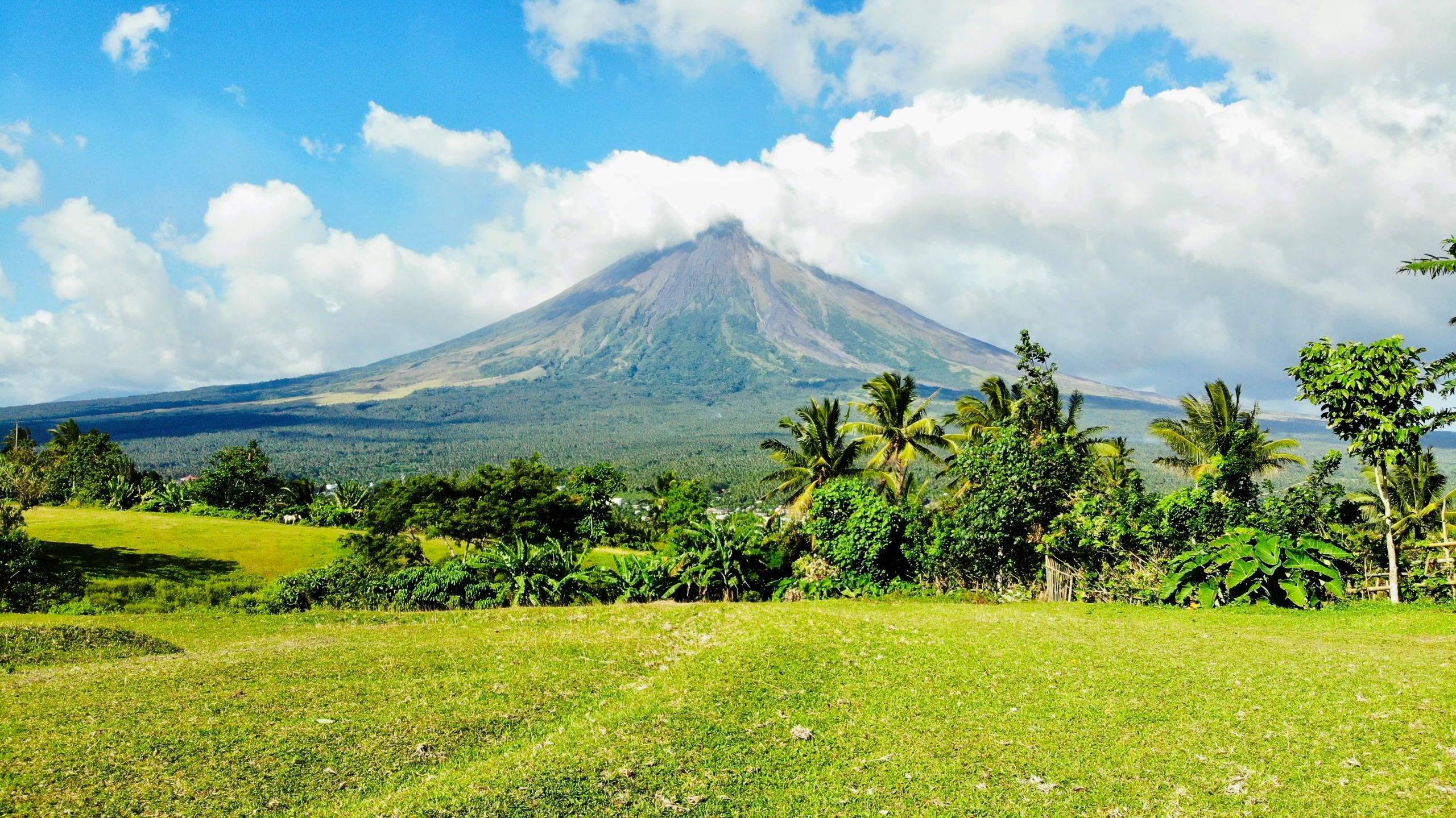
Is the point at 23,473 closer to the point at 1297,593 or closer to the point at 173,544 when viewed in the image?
the point at 173,544

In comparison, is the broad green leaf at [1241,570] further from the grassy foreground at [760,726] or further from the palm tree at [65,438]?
the palm tree at [65,438]

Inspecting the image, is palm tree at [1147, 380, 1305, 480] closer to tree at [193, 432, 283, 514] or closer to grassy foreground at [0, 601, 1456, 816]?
grassy foreground at [0, 601, 1456, 816]

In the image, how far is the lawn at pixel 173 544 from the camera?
25.0m

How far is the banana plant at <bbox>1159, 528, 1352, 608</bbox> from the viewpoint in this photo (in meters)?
13.2

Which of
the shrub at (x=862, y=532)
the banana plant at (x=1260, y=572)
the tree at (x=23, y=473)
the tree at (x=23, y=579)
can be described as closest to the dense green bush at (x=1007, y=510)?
the shrub at (x=862, y=532)

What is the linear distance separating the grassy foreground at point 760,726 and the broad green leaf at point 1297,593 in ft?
4.55

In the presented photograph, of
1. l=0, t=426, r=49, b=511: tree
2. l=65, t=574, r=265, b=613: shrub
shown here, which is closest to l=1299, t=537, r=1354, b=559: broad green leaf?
l=65, t=574, r=265, b=613: shrub

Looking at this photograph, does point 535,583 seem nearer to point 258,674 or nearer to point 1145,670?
point 258,674

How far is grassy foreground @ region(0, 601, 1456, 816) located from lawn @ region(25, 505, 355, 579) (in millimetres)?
18077

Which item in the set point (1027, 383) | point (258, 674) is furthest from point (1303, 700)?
point (1027, 383)

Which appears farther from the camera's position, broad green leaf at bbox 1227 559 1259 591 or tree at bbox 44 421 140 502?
tree at bbox 44 421 140 502

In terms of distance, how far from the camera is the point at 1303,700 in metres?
7.48

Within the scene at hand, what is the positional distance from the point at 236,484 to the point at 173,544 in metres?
16.7

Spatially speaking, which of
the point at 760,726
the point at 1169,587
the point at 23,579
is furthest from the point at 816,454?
the point at 23,579
